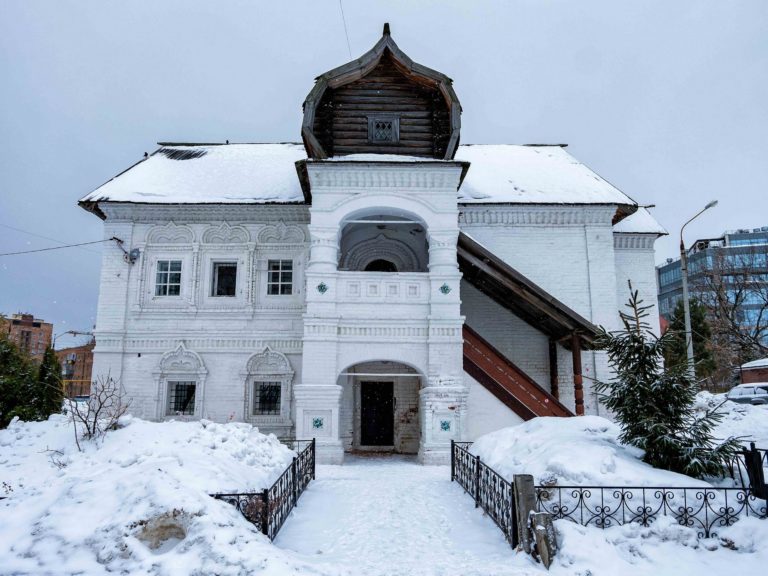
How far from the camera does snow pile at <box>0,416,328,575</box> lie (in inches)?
191

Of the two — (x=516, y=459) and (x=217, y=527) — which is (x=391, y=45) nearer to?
(x=516, y=459)

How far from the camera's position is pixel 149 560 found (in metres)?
4.89

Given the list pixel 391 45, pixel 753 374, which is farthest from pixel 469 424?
pixel 753 374

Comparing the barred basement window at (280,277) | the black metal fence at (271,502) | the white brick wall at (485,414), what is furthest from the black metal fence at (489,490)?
the barred basement window at (280,277)

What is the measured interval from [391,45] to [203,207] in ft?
21.8

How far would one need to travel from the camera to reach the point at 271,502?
240 inches

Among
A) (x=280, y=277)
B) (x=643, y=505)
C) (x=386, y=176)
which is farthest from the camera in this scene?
(x=280, y=277)

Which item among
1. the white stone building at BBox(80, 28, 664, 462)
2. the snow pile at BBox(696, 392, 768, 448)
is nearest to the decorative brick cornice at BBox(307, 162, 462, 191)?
the white stone building at BBox(80, 28, 664, 462)

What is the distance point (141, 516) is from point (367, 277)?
8668mm

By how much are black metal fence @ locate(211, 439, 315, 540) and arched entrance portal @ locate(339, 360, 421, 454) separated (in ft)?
23.1

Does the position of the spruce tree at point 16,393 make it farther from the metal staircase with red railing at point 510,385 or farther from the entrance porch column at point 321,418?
the metal staircase with red railing at point 510,385

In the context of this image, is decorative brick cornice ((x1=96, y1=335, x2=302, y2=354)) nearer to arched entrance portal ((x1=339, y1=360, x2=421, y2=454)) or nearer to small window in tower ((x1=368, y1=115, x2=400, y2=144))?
arched entrance portal ((x1=339, y1=360, x2=421, y2=454))

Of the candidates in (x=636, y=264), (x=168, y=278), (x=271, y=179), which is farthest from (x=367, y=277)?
(x=636, y=264)

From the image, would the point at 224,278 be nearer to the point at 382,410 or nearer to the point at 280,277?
the point at 280,277
